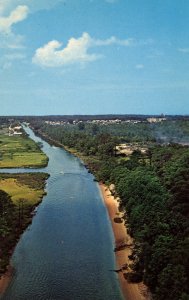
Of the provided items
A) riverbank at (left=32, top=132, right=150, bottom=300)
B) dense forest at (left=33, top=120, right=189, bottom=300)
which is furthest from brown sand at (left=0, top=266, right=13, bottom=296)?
dense forest at (left=33, top=120, right=189, bottom=300)

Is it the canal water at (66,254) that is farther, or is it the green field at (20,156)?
the green field at (20,156)

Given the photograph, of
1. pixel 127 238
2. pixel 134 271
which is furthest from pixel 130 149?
pixel 134 271

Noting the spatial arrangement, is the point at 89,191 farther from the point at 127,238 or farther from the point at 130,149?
the point at 130,149

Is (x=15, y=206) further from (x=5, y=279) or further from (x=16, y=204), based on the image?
(x=5, y=279)

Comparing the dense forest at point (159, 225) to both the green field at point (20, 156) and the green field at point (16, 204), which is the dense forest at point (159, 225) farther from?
the green field at point (20, 156)

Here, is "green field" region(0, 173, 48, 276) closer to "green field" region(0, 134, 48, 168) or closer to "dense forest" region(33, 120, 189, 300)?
"dense forest" region(33, 120, 189, 300)

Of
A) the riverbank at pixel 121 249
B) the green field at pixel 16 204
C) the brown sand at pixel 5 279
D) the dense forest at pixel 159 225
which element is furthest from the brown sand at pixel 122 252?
the green field at pixel 16 204

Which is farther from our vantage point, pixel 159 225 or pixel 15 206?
pixel 15 206

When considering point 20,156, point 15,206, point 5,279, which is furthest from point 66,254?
point 20,156
